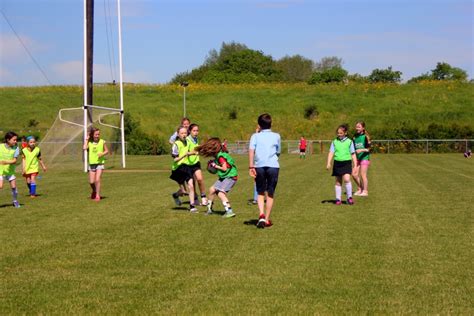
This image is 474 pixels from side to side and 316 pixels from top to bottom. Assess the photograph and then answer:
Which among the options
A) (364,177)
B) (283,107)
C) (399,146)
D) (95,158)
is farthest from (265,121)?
(283,107)

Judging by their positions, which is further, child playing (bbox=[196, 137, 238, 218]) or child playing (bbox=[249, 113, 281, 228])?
child playing (bbox=[196, 137, 238, 218])

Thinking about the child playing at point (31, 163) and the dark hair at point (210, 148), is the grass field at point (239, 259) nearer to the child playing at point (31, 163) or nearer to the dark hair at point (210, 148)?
the dark hair at point (210, 148)

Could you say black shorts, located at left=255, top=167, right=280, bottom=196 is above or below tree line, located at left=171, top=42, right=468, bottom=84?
below

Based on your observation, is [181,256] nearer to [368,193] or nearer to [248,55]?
[368,193]

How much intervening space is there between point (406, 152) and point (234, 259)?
53.2m

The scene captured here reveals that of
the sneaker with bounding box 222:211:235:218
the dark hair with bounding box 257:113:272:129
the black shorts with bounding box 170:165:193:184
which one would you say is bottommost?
the sneaker with bounding box 222:211:235:218

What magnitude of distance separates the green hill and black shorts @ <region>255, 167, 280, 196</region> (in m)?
51.3

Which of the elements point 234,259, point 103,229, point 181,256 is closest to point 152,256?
point 181,256

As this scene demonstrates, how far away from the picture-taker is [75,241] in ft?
32.4

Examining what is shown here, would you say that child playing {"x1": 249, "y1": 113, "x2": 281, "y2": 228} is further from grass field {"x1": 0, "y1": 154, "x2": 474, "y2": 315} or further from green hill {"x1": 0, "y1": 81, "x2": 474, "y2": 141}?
green hill {"x1": 0, "y1": 81, "x2": 474, "y2": 141}

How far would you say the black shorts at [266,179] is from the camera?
1114 cm

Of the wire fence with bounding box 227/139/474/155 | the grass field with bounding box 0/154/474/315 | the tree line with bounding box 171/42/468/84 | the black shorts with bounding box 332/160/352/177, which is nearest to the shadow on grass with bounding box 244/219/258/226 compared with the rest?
the grass field with bounding box 0/154/474/315

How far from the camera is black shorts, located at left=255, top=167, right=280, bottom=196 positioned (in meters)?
11.1

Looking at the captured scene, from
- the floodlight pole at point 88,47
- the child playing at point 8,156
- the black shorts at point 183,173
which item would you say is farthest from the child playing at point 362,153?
the floodlight pole at point 88,47
